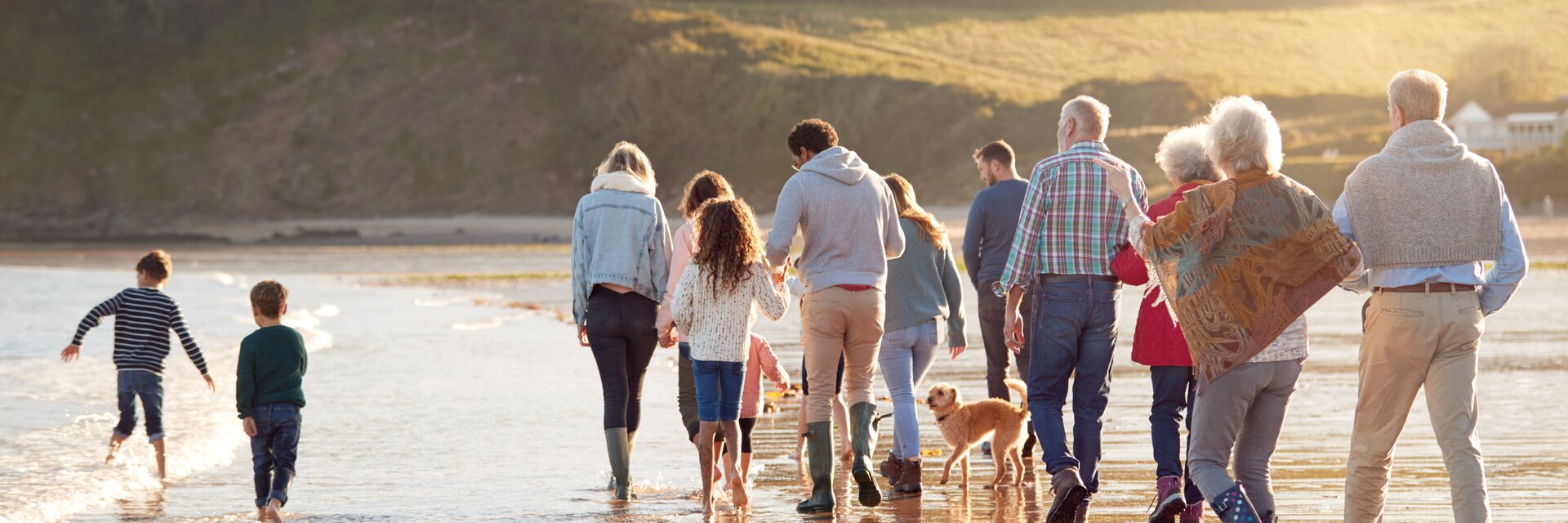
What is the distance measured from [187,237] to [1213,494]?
3134 inches

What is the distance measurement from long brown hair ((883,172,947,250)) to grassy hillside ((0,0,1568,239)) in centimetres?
6391

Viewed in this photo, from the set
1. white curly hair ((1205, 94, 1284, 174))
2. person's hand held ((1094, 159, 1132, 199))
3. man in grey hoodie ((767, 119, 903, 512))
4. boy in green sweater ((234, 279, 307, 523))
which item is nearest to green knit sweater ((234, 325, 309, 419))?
boy in green sweater ((234, 279, 307, 523))

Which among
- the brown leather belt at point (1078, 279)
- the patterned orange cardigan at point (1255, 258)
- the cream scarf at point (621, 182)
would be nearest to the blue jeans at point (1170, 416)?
the brown leather belt at point (1078, 279)

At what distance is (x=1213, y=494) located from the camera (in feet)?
17.3

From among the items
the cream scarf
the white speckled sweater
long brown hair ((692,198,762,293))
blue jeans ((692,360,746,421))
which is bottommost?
blue jeans ((692,360,746,421))

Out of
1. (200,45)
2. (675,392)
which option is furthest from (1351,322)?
(200,45)

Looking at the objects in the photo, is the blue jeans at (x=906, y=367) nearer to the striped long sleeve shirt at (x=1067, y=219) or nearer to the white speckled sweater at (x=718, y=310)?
the white speckled sweater at (x=718, y=310)

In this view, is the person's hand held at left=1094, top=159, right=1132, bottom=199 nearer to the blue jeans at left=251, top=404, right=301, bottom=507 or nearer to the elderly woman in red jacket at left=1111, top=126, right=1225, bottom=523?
the elderly woman in red jacket at left=1111, top=126, right=1225, bottom=523

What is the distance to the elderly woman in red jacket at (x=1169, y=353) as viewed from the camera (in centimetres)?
591

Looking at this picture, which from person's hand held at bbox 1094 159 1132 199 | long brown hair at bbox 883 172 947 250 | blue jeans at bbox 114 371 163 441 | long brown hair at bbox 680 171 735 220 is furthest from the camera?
blue jeans at bbox 114 371 163 441

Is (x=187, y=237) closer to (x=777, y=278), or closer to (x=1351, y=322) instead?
(x=1351, y=322)

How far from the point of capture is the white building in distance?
7225 centimetres

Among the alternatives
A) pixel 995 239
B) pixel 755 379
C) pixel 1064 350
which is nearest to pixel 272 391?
pixel 755 379

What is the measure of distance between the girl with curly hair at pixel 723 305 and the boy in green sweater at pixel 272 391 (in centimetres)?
168
